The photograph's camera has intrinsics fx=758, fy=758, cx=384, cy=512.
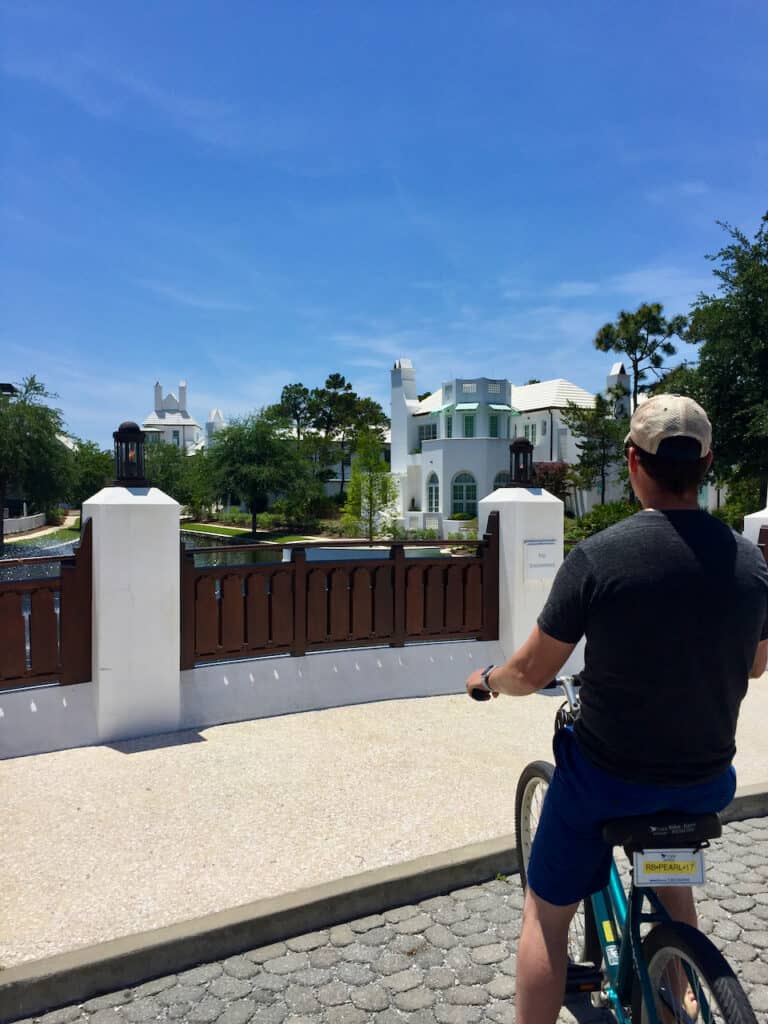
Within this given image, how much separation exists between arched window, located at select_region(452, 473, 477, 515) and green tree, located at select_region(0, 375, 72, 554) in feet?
73.5

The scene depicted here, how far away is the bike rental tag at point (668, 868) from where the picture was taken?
199 centimetres

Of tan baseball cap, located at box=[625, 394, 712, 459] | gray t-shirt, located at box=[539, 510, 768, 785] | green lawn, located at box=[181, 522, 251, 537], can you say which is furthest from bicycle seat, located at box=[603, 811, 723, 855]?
green lawn, located at box=[181, 522, 251, 537]

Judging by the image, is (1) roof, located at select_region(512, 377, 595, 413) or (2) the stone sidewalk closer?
(2) the stone sidewalk

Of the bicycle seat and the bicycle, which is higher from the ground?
the bicycle seat

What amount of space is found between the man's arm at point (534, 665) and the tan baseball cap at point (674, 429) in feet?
1.89

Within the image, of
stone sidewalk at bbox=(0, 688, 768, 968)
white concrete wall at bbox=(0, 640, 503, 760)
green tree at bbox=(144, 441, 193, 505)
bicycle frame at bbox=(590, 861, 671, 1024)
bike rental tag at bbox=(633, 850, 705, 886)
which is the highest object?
green tree at bbox=(144, 441, 193, 505)

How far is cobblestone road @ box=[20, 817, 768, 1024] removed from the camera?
2.78 metres

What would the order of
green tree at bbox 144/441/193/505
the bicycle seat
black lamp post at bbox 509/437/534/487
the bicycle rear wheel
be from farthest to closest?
1. green tree at bbox 144/441/193/505
2. black lamp post at bbox 509/437/534/487
3. the bicycle rear wheel
4. the bicycle seat

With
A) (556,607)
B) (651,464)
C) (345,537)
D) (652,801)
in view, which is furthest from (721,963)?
(345,537)

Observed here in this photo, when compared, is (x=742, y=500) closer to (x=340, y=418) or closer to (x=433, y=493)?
(x=433, y=493)

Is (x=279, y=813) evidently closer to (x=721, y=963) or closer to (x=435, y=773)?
(x=435, y=773)

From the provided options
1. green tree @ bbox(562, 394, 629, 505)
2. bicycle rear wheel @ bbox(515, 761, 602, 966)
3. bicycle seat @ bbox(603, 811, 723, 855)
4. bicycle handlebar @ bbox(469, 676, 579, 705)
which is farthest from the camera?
green tree @ bbox(562, 394, 629, 505)

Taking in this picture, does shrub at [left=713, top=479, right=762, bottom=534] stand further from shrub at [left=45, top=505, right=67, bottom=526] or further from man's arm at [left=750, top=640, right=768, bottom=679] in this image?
shrub at [left=45, top=505, right=67, bottom=526]

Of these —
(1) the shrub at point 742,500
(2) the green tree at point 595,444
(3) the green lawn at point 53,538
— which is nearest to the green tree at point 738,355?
(1) the shrub at point 742,500
